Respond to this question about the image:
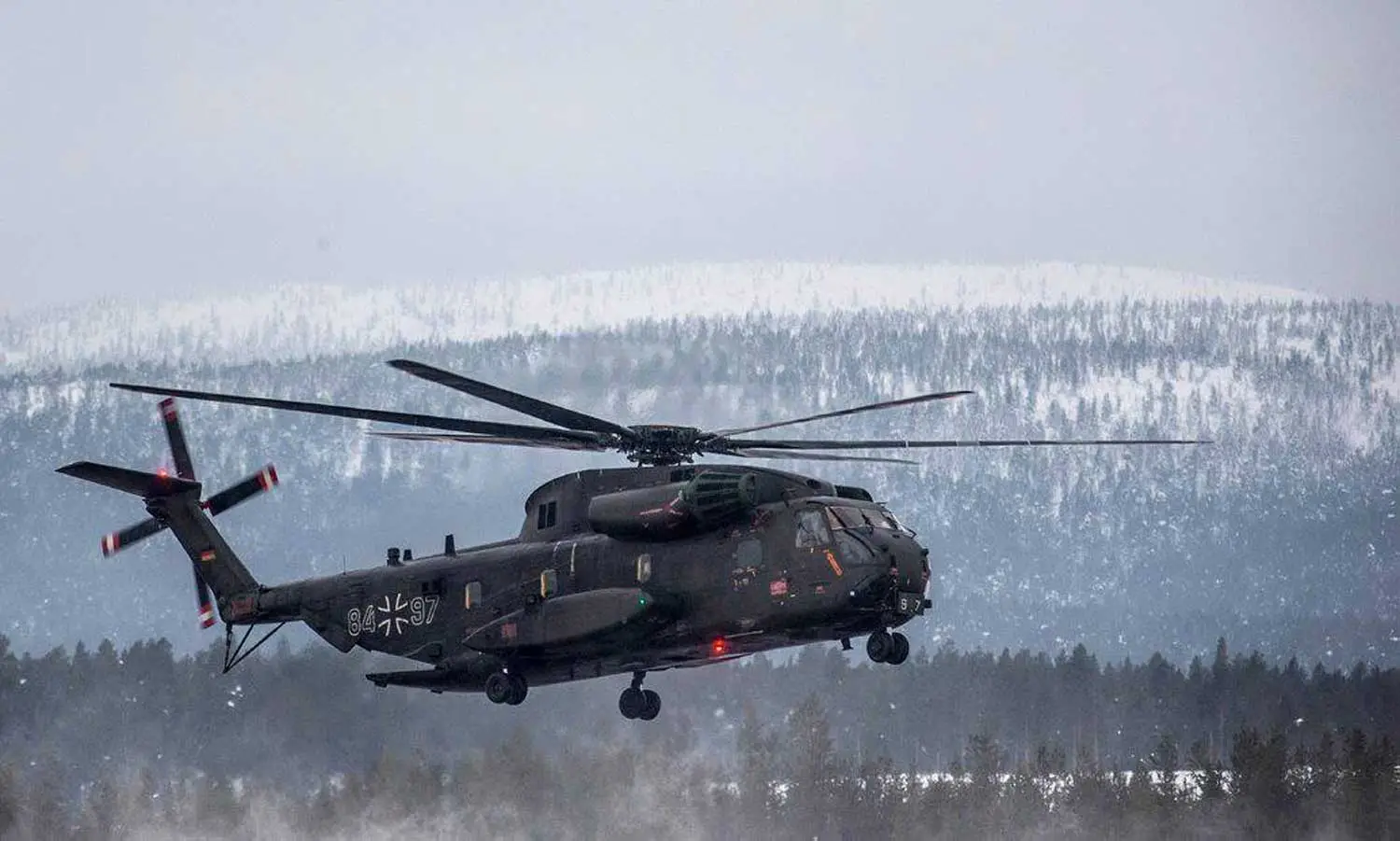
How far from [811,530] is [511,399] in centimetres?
659

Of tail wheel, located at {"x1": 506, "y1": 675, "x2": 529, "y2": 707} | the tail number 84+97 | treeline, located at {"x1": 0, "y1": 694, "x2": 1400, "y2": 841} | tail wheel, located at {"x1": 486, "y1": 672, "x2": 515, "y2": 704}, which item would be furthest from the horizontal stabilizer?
treeline, located at {"x1": 0, "y1": 694, "x2": 1400, "y2": 841}

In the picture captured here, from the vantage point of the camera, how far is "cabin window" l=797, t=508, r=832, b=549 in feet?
142

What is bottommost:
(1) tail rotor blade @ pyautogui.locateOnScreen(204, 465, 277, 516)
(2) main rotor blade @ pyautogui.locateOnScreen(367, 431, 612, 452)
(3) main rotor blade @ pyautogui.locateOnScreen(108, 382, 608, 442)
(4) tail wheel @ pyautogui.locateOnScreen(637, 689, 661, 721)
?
(4) tail wheel @ pyautogui.locateOnScreen(637, 689, 661, 721)

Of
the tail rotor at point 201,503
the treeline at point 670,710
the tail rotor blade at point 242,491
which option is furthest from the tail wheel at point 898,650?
the treeline at point 670,710

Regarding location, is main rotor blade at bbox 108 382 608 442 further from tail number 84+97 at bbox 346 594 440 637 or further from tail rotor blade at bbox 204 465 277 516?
tail rotor blade at bbox 204 465 277 516

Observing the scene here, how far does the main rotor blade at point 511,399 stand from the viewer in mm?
38781

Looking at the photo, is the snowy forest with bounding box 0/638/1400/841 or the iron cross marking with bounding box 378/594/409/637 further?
the snowy forest with bounding box 0/638/1400/841

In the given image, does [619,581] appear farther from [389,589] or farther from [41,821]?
[41,821]

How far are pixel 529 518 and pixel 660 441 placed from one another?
3648 millimetres

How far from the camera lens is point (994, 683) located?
15875 centimetres

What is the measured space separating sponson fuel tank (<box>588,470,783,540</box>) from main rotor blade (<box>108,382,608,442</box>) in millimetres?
2208

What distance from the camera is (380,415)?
42.2 m

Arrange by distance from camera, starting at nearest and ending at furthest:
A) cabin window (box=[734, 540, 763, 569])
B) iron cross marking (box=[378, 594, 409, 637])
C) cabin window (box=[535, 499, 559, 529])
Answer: cabin window (box=[734, 540, 763, 569]), cabin window (box=[535, 499, 559, 529]), iron cross marking (box=[378, 594, 409, 637])

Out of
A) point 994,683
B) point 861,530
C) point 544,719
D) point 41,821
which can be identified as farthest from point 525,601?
point 994,683
